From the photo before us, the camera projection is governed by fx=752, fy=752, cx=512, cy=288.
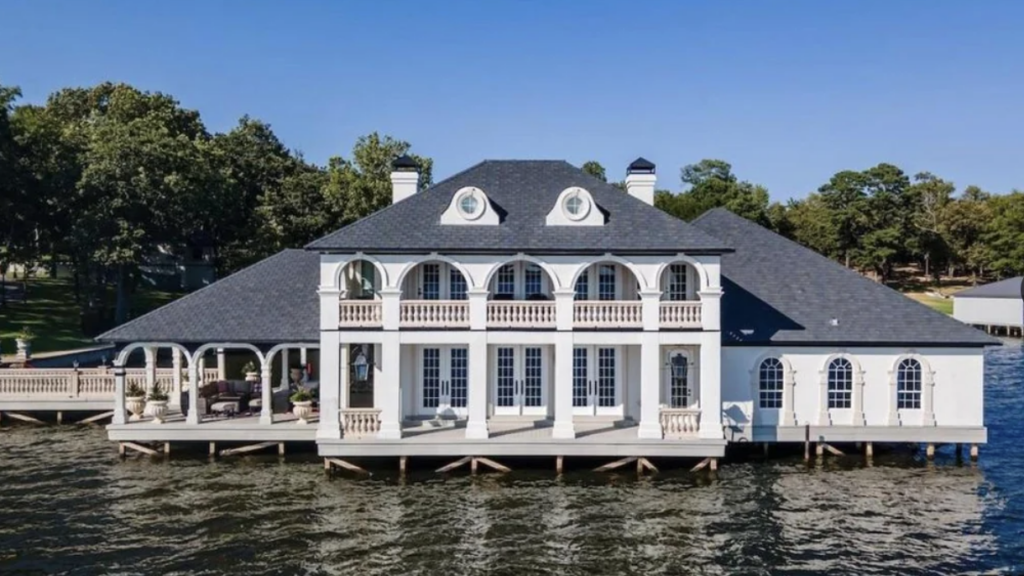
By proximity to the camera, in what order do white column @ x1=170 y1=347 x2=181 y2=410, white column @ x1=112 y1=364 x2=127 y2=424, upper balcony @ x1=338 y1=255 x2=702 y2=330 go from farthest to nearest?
white column @ x1=170 y1=347 x2=181 y2=410
white column @ x1=112 y1=364 x2=127 y2=424
upper balcony @ x1=338 y1=255 x2=702 y2=330

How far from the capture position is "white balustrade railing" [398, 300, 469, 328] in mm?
23859

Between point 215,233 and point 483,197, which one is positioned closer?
point 483,197

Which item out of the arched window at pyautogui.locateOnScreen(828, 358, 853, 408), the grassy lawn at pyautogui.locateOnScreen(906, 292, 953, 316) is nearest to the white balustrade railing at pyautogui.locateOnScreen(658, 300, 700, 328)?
the arched window at pyautogui.locateOnScreen(828, 358, 853, 408)

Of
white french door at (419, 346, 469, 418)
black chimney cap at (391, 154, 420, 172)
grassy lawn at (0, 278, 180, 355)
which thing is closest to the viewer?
white french door at (419, 346, 469, 418)

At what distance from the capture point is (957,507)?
20.4 meters

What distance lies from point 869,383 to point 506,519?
1373cm

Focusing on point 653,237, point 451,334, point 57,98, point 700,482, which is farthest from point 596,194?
point 57,98

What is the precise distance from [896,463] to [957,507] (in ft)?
13.9

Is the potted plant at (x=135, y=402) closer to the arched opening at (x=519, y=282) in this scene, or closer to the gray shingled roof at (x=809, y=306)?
the arched opening at (x=519, y=282)

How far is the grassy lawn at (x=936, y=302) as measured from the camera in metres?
85.0

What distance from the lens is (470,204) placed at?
24531 mm

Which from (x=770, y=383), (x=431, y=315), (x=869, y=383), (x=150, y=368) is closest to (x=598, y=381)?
(x=770, y=383)

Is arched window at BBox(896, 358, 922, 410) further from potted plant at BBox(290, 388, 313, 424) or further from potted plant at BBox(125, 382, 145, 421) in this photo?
potted plant at BBox(125, 382, 145, 421)

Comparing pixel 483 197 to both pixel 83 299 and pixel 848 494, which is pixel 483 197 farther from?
pixel 83 299
